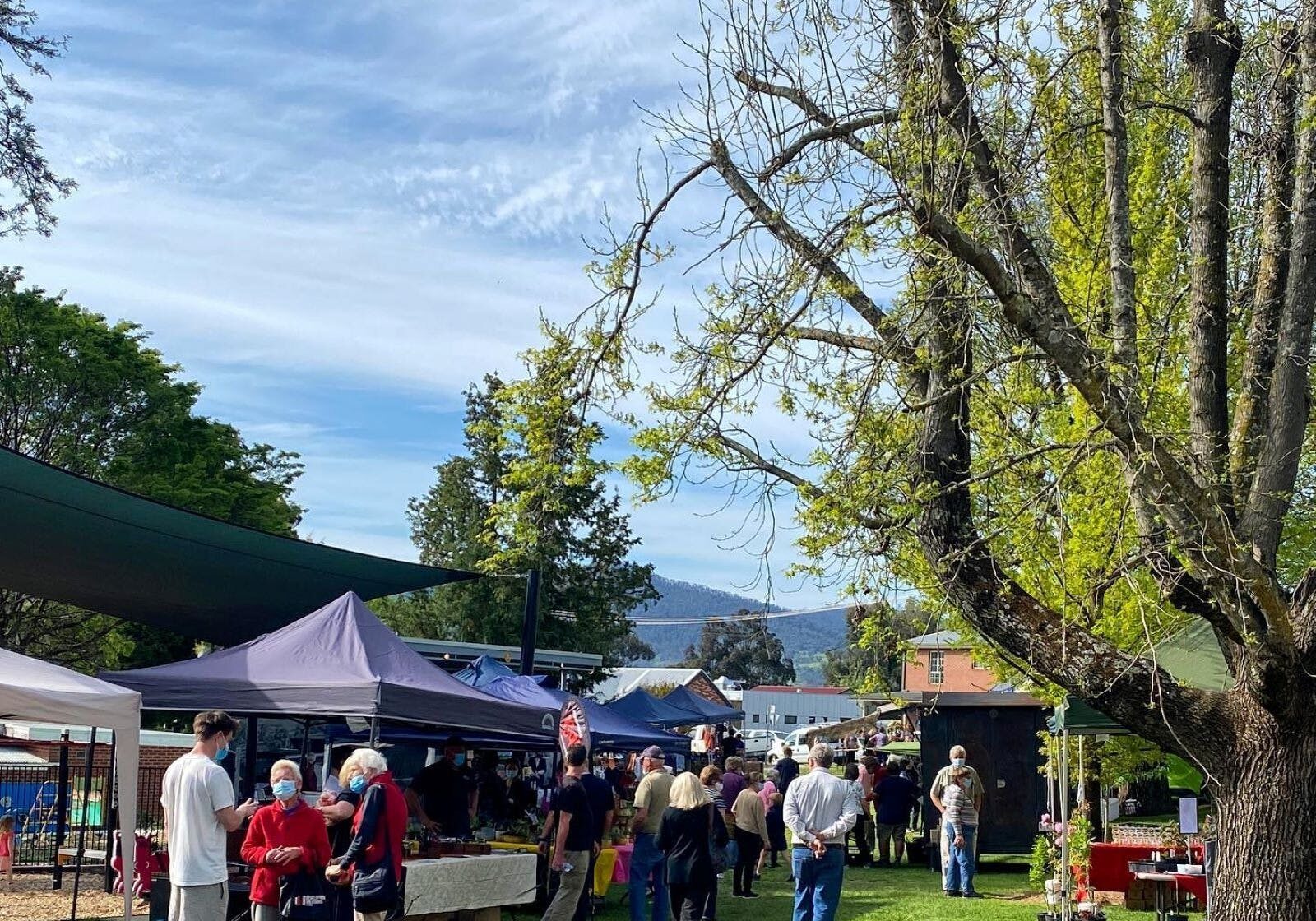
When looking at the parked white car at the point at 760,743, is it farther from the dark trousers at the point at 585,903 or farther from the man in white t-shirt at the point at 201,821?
the man in white t-shirt at the point at 201,821

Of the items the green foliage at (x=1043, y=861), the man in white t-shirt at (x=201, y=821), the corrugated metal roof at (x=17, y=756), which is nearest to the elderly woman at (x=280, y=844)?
the man in white t-shirt at (x=201, y=821)

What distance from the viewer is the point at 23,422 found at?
32062mm

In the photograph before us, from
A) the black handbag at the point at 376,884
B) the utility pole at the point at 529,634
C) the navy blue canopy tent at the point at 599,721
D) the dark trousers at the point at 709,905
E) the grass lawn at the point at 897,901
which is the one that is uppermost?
the utility pole at the point at 529,634

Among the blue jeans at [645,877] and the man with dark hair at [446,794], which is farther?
the man with dark hair at [446,794]

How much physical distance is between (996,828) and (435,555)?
105 feet

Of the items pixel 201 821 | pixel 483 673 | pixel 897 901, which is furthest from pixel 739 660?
pixel 201 821

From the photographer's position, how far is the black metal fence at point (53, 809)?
56.3 ft

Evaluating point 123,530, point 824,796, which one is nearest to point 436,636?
point 123,530

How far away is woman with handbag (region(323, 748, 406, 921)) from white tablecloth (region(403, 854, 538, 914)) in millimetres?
1265

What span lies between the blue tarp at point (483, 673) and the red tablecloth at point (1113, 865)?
6566 millimetres

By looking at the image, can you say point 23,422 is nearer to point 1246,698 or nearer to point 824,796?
point 824,796

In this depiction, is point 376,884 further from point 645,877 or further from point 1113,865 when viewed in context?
point 1113,865

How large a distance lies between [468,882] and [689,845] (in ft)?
5.77

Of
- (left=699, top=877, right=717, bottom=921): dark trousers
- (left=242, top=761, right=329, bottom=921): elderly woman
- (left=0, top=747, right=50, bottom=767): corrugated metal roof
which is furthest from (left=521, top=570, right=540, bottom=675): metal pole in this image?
(left=0, top=747, right=50, bottom=767): corrugated metal roof
